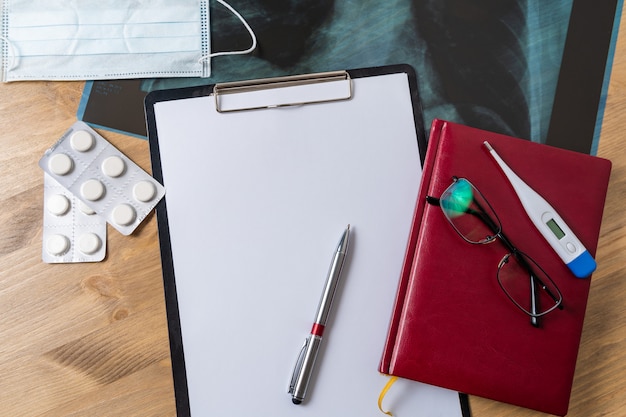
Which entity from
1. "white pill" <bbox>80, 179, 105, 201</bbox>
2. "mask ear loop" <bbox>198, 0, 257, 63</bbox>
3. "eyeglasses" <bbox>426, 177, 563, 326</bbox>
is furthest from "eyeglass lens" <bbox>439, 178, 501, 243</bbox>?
"white pill" <bbox>80, 179, 105, 201</bbox>

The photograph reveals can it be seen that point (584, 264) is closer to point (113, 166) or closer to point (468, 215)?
point (468, 215)

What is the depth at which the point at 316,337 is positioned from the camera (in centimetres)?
72

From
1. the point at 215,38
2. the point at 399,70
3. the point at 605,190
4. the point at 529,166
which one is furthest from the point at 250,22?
the point at 605,190

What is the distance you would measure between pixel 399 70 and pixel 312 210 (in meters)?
0.23

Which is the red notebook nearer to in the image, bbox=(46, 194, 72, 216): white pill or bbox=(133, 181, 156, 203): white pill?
bbox=(133, 181, 156, 203): white pill

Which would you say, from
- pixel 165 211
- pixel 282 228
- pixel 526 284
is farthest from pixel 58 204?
pixel 526 284

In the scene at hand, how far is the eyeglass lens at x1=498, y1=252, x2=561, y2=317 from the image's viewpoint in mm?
689

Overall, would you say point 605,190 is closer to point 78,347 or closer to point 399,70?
point 399,70

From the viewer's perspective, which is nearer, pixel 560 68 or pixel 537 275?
pixel 537 275

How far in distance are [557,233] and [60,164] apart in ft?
2.10

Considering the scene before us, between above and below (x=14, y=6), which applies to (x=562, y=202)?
below

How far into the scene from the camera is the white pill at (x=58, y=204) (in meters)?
0.73

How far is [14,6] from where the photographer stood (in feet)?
2.51

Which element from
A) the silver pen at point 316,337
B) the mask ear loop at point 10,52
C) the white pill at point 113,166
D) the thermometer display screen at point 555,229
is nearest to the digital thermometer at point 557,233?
the thermometer display screen at point 555,229
